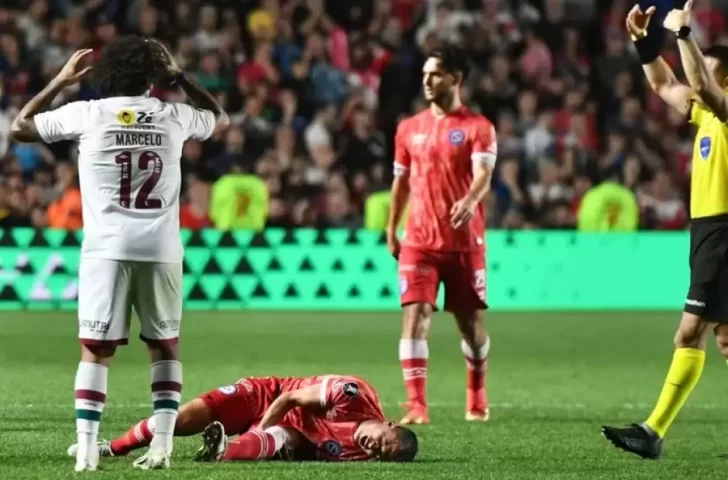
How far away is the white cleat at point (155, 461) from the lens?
24.2ft

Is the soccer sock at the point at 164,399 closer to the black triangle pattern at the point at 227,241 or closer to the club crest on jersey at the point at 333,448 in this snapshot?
the club crest on jersey at the point at 333,448

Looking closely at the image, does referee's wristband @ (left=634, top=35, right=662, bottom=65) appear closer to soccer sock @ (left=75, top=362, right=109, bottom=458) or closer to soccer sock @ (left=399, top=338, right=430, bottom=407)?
soccer sock @ (left=399, top=338, right=430, bottom=407)

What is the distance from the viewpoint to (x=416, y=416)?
997 cm

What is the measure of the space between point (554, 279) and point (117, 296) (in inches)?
529

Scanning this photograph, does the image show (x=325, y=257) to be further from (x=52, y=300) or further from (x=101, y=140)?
(x=101, y=140)

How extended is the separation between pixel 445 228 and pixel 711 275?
2455 millimetres

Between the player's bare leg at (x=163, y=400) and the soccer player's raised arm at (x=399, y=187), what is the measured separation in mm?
3427

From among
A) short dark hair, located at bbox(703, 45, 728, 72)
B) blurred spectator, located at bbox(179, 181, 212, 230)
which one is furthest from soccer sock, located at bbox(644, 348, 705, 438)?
blurred spectator, located at bbox(179, 181, 212, 230)

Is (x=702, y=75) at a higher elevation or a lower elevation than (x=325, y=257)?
higher

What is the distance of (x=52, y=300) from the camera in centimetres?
1892

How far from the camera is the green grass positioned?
7.73 metres

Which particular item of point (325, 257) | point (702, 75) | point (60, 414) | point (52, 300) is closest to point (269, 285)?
point (325, 257)

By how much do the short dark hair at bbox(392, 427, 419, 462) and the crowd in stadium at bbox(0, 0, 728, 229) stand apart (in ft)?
38.6

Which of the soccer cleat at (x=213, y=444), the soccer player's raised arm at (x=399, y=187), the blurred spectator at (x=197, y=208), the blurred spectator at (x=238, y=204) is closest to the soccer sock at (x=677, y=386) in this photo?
the soccer cleat at (x=213, y=444)
